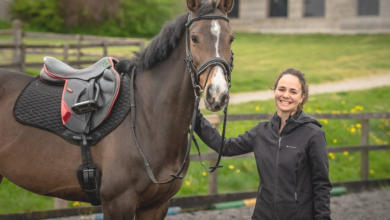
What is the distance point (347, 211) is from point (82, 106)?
3.94 meters

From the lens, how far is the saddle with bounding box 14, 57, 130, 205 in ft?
9.34

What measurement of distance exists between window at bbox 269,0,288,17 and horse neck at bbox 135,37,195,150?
28039 mm

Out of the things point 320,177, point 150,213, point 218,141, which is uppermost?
point 218,141

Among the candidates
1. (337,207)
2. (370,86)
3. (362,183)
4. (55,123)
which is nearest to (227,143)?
(55,123)

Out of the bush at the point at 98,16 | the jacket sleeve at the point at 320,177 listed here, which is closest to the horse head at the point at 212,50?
the jacket sleeve at the point at 320,177

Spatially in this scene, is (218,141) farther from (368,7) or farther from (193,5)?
(368,7)

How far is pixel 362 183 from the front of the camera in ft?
21.4

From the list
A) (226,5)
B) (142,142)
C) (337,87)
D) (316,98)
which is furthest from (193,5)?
(337,87)

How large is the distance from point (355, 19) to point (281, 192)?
25943mm

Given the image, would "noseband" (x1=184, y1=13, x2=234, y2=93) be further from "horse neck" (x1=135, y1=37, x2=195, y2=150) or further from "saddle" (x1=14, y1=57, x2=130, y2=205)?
"saddle" (x1=14, y1=57, x2=130, y2=205)

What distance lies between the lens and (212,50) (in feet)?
8.38

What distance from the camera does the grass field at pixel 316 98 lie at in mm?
6152

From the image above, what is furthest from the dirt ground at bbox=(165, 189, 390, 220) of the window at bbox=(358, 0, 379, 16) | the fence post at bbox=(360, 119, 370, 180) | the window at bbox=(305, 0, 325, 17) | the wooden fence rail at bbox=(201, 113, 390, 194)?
the window at bbox=(305, 0, 325, 17)

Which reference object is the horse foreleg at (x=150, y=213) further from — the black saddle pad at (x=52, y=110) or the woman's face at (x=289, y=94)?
the woman's face at (x=289, y=94)
